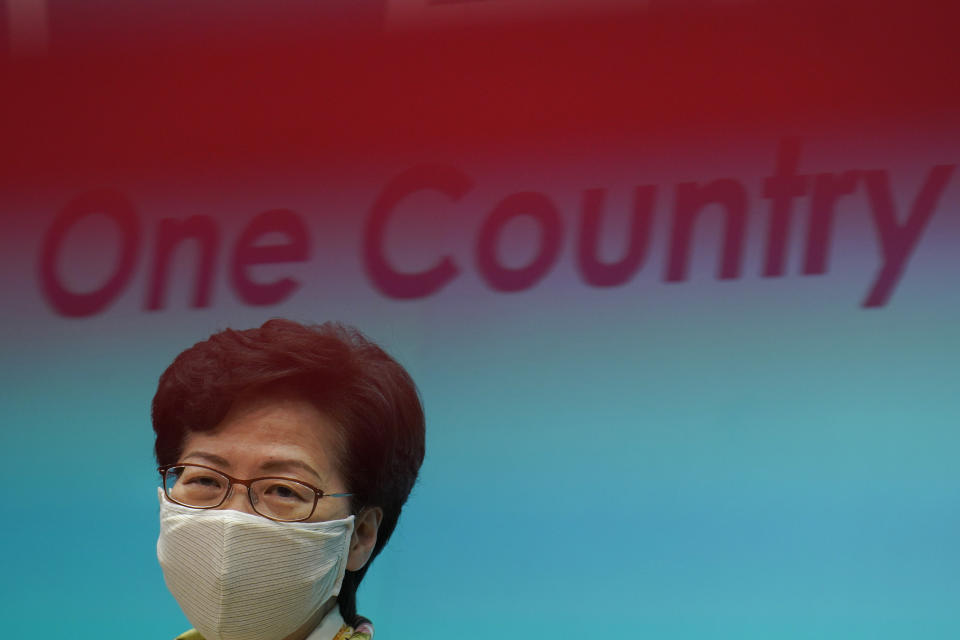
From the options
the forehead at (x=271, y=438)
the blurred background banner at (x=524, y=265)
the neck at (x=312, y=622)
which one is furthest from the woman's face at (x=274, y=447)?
the blurred background banner at (x=524, y=265)

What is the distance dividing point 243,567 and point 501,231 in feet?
4.51

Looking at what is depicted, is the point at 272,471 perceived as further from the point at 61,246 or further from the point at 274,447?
the point at 61,246

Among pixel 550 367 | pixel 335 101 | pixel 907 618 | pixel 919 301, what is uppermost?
pixel 335 101

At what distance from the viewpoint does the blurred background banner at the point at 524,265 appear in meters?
2.63

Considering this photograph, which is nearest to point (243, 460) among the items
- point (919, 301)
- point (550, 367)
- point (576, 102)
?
point (550, 367)

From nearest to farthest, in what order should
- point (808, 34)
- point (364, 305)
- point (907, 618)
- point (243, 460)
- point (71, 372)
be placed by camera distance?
1. point (243, 460)
2. point (907, 618)
3. point (808, 34)
4. point (364, 305)
5. point (71, 372)

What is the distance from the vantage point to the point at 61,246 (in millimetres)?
3150

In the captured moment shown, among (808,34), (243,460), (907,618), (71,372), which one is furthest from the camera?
(71,372)

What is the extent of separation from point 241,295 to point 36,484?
30.8 inches

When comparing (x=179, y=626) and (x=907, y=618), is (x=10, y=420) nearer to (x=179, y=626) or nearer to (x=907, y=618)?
(x=179, y=626)

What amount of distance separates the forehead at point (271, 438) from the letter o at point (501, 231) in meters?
1.16

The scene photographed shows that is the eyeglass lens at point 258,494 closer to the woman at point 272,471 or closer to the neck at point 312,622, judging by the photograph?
the woman at point 272,471

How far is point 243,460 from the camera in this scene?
1.69 meters

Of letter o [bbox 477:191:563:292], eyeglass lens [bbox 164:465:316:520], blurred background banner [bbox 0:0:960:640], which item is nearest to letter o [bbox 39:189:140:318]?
blurred background banner [bbox 0:0:960:640]
